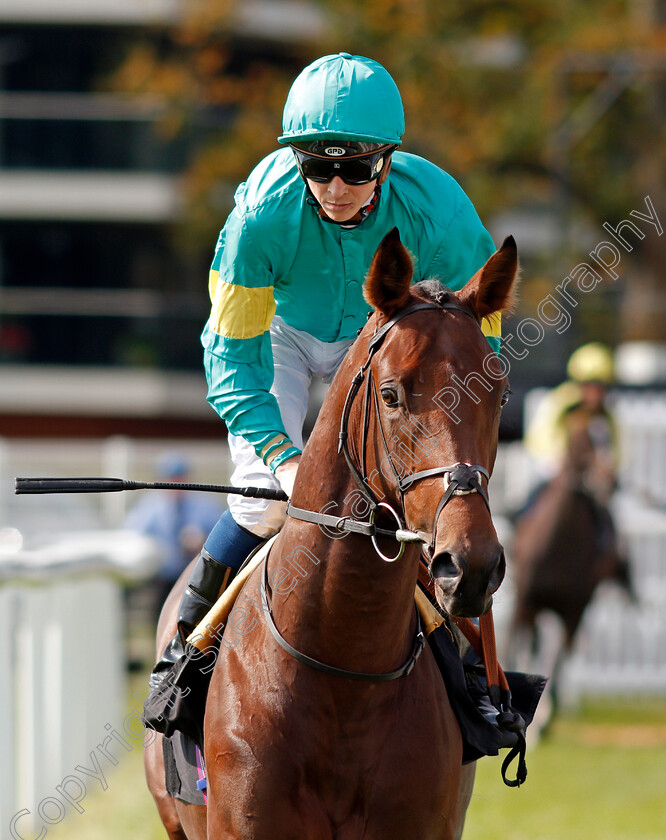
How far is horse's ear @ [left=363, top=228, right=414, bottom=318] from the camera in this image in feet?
9.50

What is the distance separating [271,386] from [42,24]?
70.3ft

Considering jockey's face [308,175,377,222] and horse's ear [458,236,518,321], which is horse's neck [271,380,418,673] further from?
jockey's face [308,175,377,222]

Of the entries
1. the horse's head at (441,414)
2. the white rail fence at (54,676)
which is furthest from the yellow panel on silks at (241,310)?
the white rail fence at (54,676)

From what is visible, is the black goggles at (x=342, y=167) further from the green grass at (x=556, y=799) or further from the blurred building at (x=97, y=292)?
the blurred building at (x=97, y=292)

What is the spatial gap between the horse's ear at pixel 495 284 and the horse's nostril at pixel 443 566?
704 millimetres

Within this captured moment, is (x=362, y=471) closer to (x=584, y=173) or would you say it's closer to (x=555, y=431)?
(x=555, y=431)

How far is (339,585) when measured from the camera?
3.07m

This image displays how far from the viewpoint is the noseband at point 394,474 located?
263cm

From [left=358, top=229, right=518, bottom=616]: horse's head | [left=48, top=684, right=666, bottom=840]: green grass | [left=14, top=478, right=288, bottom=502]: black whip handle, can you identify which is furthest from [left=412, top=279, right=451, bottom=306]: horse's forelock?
[left=48, top=684, right=666, bottom=840]: green grass

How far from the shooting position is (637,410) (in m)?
12.1

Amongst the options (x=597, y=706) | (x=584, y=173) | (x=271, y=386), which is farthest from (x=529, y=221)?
(x=271, y=386)

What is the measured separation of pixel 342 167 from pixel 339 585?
110 cm

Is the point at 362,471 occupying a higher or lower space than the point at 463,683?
higher

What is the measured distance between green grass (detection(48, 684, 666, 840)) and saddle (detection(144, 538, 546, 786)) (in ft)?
9.77
